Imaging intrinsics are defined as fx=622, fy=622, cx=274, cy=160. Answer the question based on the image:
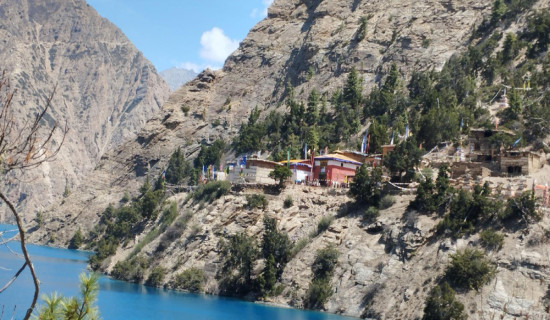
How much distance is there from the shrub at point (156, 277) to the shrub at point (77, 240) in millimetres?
50074

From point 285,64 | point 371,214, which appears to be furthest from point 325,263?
point 285,64

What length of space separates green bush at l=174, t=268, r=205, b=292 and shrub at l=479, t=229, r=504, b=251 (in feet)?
91.3

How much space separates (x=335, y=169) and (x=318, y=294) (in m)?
19.9

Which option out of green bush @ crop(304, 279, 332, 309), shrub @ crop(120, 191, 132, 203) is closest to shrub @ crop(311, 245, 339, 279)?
green bush @ crop(304, 279, 332, 309)

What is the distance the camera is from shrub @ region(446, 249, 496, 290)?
45375mm

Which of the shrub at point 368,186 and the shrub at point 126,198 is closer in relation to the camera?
the shrub at point 368,186

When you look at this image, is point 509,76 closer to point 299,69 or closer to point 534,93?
point 534,93

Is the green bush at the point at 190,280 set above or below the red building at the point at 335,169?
below

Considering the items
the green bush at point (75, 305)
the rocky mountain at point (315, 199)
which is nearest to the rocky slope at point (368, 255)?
the rocky mountain at point (315, 199)

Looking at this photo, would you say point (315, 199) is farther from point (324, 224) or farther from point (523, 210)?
point (523, 210)

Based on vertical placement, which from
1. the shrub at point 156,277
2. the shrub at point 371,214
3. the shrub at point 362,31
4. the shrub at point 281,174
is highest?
the shrub at point 362,31

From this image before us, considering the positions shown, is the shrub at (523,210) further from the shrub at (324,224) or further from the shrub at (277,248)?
the shrub at (277,248)

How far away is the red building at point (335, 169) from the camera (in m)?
70.1

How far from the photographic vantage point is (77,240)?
112m
